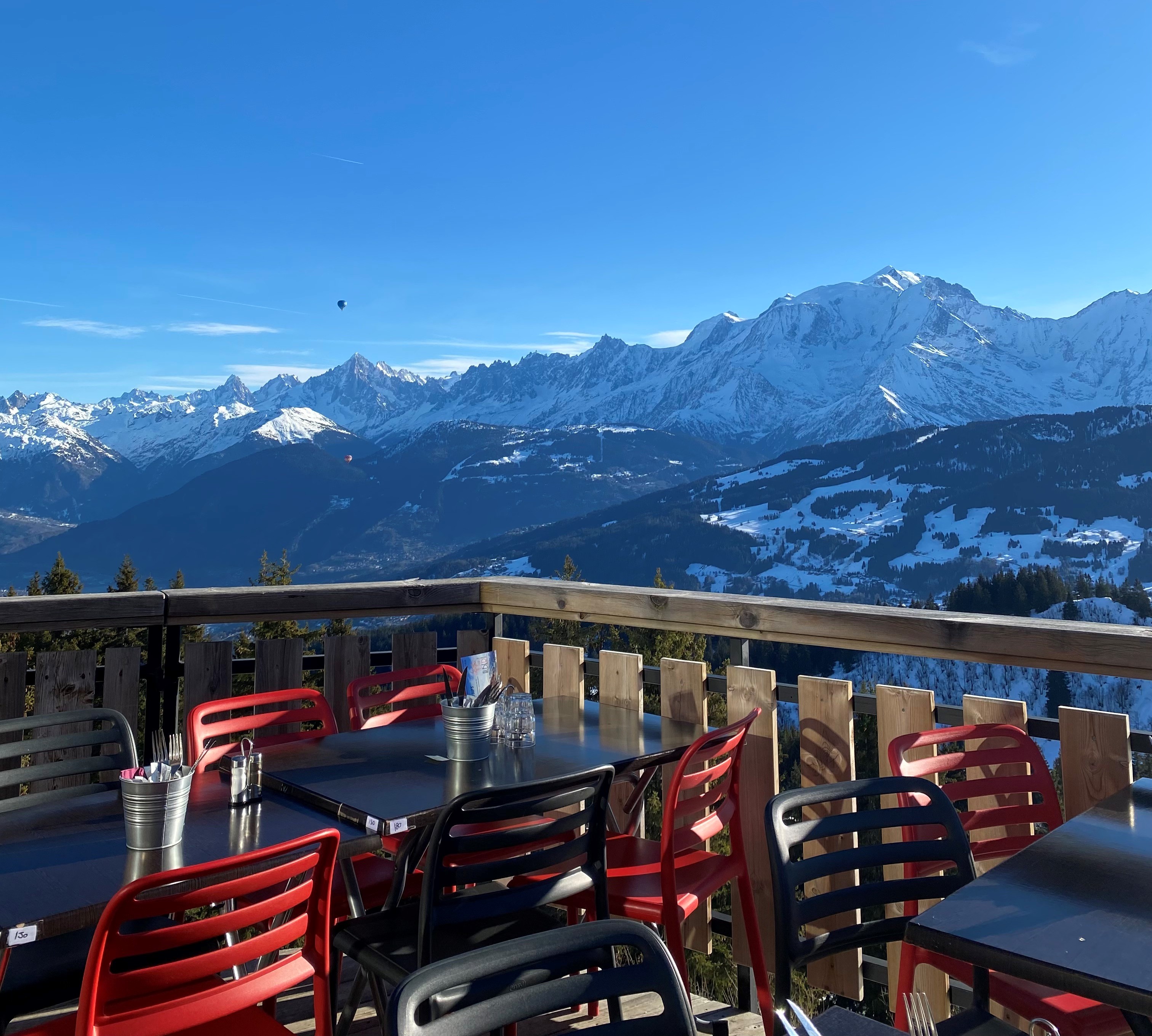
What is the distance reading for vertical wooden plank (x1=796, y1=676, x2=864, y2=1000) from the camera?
2539 millimetres

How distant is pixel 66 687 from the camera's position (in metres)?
2.89

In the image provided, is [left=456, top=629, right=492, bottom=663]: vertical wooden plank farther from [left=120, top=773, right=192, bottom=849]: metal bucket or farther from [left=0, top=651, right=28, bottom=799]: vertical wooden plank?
[left=120, top=773, right=192, bottom=849]: metal bucket

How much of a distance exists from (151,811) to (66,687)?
148 cm

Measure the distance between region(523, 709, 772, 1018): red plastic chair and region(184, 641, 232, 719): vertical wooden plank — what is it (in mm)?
1454

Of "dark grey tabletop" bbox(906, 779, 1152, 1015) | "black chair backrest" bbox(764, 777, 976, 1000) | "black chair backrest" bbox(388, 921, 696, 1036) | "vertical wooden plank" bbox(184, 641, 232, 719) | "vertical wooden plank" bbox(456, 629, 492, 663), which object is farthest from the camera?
"vertical wooden plank" bbox(456, 629, 492, 663)

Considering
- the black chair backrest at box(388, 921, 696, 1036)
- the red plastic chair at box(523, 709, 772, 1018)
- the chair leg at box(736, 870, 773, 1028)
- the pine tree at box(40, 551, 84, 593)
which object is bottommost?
the pine tree at box(40, 551, 84, 593)

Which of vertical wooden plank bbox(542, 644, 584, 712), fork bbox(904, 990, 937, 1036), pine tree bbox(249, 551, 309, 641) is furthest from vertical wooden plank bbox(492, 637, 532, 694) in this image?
pine tree bbox(249, 551, 309, 641)

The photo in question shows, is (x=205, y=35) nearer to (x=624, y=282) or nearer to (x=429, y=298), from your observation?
(x=624, y=282)

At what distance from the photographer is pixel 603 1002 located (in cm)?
272

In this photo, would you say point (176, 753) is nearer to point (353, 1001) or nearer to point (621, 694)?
point (353, 1001)

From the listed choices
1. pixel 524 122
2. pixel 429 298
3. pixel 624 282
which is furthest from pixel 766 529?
pixel 429 298

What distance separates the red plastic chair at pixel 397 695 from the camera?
9.31ft

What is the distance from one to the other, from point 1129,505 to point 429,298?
454 ft

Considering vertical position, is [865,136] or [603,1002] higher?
[865,136]
